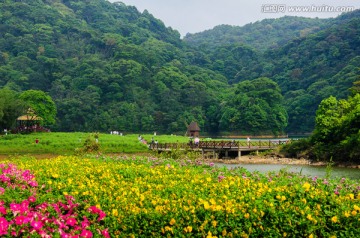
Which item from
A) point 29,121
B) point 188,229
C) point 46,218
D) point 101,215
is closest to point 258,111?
point 29,121

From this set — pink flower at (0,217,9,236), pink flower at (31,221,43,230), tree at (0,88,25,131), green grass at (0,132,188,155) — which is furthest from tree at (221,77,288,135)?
pink flower at (0,217,9,236)

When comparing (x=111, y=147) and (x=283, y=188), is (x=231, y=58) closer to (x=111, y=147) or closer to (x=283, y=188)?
(x=111, y=147)

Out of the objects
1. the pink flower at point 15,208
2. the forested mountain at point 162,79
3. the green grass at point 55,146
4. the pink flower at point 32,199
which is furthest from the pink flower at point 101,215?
the forested mountain at point 162,79

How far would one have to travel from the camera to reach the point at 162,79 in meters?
97.4

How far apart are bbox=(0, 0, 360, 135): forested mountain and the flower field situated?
170 ft

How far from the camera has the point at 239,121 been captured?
8431 centimetres

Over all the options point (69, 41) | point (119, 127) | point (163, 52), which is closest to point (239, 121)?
point (119, 127)

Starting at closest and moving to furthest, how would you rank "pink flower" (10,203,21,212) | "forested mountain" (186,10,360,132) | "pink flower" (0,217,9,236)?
"pink flower" (0,217,9,236) < "pink flower" (10,203,21,212) < "forested mountain" (186,10,360,132)

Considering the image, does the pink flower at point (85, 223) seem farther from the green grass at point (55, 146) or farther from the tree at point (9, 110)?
the tree at point (9, 110)

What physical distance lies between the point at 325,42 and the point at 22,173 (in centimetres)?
10000

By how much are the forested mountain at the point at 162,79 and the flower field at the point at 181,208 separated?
51.7 m

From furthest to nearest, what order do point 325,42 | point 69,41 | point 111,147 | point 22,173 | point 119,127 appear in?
point 69,41
point 325,42
point 119,127
point 111,147
point 22,173

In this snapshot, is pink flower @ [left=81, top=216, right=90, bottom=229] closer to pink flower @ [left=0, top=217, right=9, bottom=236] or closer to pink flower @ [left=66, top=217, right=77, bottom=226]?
pink flower @ [left=66, top=217, right=77, bottom=226]

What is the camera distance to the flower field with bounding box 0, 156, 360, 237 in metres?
6.82
